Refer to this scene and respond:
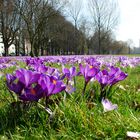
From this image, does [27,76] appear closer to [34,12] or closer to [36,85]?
[36,85]

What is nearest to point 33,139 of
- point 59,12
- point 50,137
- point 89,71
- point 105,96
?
point 50,137

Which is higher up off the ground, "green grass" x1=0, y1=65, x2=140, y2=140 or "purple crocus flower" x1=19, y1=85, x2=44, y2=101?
"purple crocus flower" x1=19, y1=85, x2=44, y2=101

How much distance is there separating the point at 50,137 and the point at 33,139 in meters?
0.10

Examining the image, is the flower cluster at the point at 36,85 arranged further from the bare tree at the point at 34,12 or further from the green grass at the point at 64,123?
the bare tree at the point at 34,12

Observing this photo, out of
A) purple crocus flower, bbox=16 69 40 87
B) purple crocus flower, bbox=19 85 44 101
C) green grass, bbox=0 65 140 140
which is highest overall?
purple crocus flower, bbox=16 69 40 87

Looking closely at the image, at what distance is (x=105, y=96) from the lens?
8.95ft

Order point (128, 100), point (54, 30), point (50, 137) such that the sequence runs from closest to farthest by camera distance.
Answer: point (50, 137), point (128, 100), point (54, 30)

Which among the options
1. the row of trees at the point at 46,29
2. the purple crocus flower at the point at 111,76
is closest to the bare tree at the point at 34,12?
the row of trees at the point at 46,29

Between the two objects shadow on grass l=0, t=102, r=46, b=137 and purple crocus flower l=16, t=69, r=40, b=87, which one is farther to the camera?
shadow on grass l=0, t=102, r=46, b=137

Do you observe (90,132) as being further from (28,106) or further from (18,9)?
(18,9)

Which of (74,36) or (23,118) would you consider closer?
(23,118)

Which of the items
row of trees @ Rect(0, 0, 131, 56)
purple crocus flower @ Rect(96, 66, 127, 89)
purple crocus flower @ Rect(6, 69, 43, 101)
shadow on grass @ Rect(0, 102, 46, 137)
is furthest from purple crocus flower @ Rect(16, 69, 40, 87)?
row of trees @ Rect(0, 0, 131, 56)

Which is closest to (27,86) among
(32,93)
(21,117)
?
(32,93)

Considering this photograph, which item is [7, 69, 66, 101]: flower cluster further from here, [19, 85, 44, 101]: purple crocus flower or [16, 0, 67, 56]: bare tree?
[16, 0, 67, 56]: bare tree
